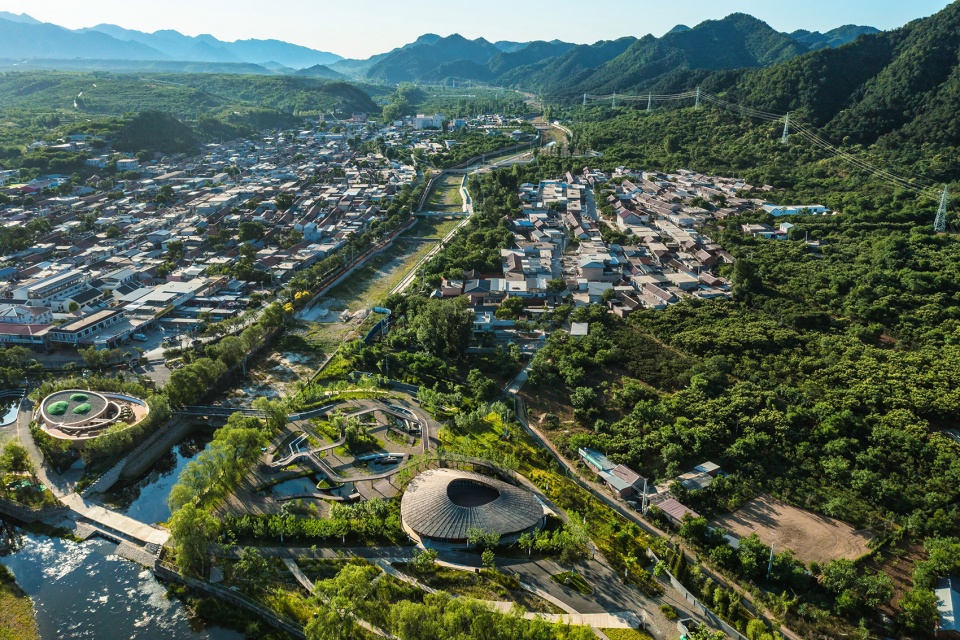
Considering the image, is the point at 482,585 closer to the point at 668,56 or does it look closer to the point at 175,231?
the point at 175,231

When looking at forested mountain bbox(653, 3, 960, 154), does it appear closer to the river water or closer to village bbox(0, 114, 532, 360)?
village bbox(0, 114, 532, 360)

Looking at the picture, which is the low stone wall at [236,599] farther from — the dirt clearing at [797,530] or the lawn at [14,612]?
the dirt clearing at [797,530]

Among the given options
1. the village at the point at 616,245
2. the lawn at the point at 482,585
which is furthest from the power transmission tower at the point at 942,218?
the lawn at the point at 482,585

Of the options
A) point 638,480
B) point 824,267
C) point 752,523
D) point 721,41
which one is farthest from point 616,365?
point 721,41

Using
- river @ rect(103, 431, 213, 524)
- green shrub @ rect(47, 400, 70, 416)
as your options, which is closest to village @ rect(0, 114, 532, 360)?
green shrub @ rect(47, 400, 70, 416)

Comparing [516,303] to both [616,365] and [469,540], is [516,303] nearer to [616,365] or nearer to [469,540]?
[616,365]

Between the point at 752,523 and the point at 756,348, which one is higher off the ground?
the point at 756,348
